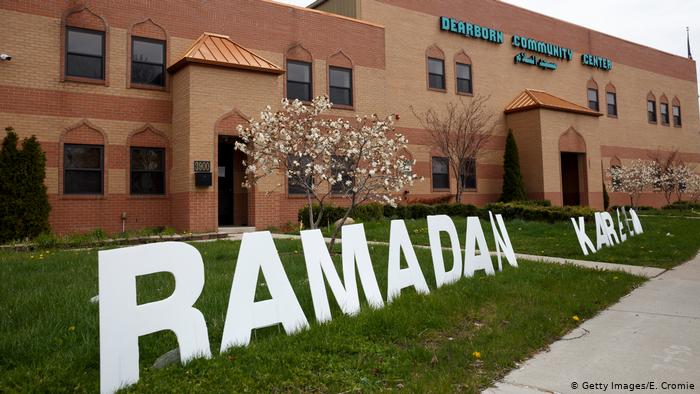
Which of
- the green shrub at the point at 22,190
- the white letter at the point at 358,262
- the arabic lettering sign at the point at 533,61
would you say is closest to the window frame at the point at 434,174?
the arabic lettering sign at the point at 533,61

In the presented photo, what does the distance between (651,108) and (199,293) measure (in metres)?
37.8

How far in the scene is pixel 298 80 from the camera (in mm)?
18172

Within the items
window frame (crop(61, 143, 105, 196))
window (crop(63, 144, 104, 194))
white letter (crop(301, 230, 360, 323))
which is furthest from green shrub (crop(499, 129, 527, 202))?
white letter (crop(301, 230, 360, 323))

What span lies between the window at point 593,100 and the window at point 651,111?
613 cm

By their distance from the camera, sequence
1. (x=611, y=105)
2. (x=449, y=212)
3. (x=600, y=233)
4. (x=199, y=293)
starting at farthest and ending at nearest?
1. (x=611, y=105)
2. (x=449, y=212)
3. (x=600, y=233)
4. (x=199, y=293)

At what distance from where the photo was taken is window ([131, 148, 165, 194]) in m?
15.0

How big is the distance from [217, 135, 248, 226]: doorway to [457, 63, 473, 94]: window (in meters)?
11.8

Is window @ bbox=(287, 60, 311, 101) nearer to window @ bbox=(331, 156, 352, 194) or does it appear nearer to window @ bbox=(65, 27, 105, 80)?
window @ bbox=(65, 27, 105, 80)

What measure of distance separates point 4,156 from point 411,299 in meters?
11.9

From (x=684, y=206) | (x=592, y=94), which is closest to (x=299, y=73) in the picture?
(x=592, y=94)

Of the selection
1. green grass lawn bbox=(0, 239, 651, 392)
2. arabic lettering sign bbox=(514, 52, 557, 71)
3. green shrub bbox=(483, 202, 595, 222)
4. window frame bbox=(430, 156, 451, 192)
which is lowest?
green grass lawn bbox=(0, 239, 651, 392)

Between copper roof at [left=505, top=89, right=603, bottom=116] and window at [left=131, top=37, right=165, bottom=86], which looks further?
copper roof at [left=505, top=89, right=603, bottom=116]

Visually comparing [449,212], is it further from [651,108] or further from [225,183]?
[651,108]

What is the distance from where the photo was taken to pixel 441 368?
11.8 feet
